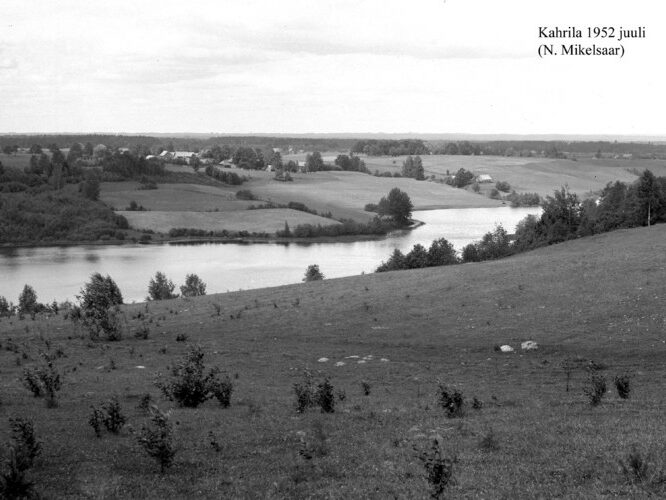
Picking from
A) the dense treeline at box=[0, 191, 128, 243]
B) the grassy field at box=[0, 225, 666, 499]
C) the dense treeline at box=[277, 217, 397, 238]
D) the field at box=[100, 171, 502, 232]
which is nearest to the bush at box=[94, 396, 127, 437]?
the grassy field at box=[0, 225, 666, 499]

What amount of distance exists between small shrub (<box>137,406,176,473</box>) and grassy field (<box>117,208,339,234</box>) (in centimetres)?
11892

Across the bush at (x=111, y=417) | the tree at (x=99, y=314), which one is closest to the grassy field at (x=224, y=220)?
the tree at (x=99, y=314)

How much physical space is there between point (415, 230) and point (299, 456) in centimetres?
12331

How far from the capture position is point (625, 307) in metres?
36.0

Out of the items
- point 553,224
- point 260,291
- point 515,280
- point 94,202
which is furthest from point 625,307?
point 94,202

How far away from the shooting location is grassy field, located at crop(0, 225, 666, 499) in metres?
13.7

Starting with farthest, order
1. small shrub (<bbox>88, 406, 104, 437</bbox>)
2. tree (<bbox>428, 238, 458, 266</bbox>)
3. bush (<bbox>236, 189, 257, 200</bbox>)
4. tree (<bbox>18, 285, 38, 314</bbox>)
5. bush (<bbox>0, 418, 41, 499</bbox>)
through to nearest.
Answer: bush (<bbox>236, 189, 257, 200</bbox>) → tree (<bbox>428, 238, 458, 266</bbox>) → tree (<bbox>18, 285, 38, 314</bbox>) → small shrub (<bbox>88, 406, 104, 437</bbox>) → bush (<bbox>0, 418, 41, 499</bbox>)

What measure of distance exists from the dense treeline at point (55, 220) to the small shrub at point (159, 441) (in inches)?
4736

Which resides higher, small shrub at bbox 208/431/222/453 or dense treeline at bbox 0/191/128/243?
small shrub at bbox 208/431/222/453

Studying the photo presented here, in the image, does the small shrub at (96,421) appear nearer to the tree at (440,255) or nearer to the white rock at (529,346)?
the white rock at (529,346)

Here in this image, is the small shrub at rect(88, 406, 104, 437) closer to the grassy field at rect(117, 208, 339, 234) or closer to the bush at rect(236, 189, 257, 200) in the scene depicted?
the grassy field at rect(117, 208, 339, 234)

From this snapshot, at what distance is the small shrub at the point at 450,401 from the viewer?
1952 centimetres

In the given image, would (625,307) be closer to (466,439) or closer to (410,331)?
(410,331)

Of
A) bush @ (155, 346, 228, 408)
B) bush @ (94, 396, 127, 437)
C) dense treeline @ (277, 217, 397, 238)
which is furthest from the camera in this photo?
dense treeline @ (277, 217, 397, 238)
